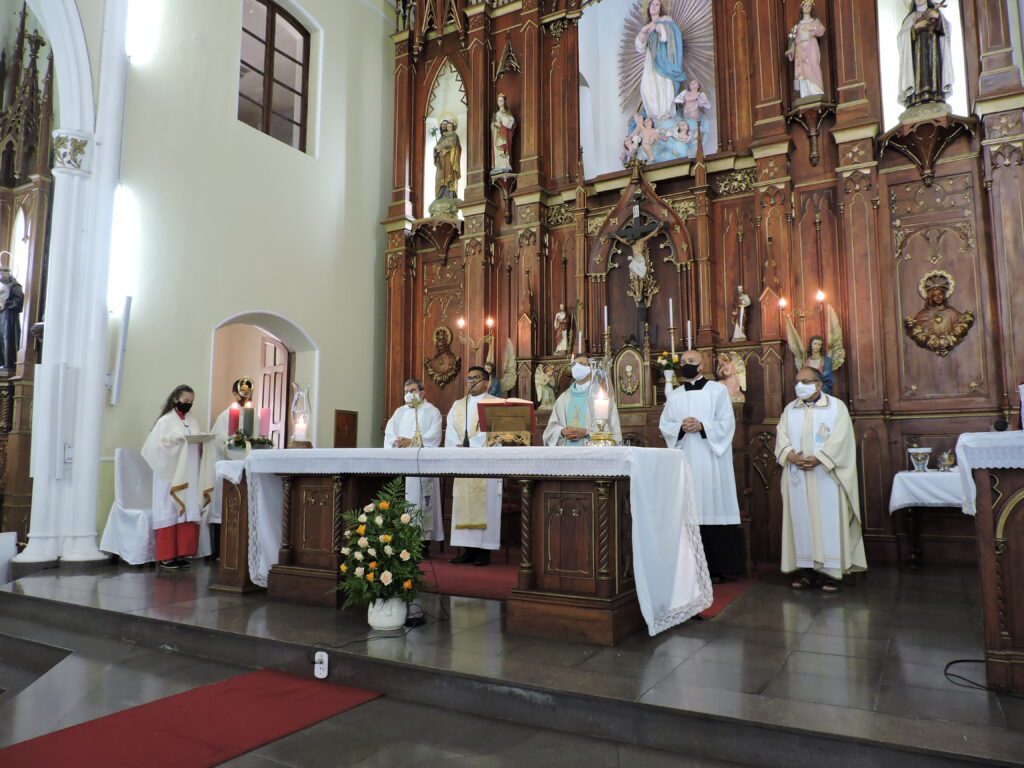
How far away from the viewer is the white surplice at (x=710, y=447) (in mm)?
6340

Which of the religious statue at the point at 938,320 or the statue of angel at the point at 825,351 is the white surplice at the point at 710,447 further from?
the religious statue at the point at 938,320

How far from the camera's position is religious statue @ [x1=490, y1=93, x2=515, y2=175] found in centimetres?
1033

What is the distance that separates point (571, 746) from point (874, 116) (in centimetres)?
761

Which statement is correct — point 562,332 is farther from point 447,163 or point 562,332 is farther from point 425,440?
point 447,163

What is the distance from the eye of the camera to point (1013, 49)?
7.59 meters

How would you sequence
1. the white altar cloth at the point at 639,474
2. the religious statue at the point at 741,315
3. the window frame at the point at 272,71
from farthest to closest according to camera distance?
1. the window frame at the point at 272,71
2. the religious statue at the point at 741,315
3. the white altar cloth at the point at 639,474

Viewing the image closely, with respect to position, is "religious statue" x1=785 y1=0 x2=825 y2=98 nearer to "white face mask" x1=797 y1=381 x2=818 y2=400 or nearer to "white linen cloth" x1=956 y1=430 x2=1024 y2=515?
"white face mask" x1=797 y1=381 x2=818 y2=400

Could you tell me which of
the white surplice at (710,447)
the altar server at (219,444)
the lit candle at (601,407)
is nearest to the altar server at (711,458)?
the white surplice at (710,447)

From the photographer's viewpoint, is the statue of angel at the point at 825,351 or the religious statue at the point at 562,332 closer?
the statue of angel at the point at 825,351

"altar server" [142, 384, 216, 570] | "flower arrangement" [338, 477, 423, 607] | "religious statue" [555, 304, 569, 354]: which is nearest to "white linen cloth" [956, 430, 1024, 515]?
"flower arrangement" [338, 477, 423, 607]

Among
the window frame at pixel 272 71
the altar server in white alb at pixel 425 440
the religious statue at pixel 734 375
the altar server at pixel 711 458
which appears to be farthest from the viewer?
the window frame at pixel 272 71

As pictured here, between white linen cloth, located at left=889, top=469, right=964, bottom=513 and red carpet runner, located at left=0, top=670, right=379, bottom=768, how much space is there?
5.32m

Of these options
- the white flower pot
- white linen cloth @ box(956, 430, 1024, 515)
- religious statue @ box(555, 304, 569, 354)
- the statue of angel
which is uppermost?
religious statue @ box(555, 304, 569, 354)

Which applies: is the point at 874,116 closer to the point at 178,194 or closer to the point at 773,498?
the point at 773,498
